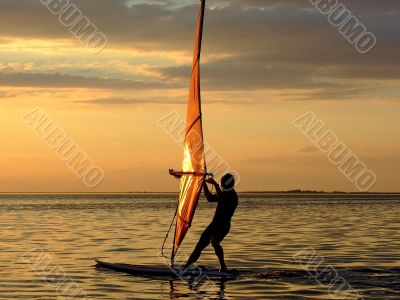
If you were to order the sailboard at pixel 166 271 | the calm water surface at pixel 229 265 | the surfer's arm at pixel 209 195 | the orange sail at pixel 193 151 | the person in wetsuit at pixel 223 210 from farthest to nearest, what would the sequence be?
the sailboard at pixel 166 271 → the person in wetsuit at pixel 223 210 → the surfer's arm at pixel 209 195 → the orange sail at pixel 193 151 → the calm water surface at pixel 229 265

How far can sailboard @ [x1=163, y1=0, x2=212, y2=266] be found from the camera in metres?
19.4

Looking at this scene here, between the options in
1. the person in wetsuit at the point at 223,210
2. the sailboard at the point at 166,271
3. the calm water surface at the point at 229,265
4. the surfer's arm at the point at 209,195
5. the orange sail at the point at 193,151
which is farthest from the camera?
the sailboard at the point at 166,271

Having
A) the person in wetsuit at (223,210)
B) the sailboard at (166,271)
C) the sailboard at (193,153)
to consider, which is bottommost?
the sailboard at (166,271)

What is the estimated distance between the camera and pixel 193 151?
773 inches

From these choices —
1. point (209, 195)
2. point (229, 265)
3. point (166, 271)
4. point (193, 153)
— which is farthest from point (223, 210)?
point (229, 265)

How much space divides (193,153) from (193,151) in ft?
0.17

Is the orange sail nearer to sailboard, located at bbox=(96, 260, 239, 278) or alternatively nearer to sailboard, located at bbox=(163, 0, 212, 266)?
sailboard, located at bbox=(163, 0, 212, 266)

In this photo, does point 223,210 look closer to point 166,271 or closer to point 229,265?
point 166,271

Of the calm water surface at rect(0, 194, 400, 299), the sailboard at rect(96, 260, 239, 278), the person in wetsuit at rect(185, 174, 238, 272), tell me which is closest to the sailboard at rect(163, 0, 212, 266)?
the person in wetsuit at rect(185, 174, 238, 272)

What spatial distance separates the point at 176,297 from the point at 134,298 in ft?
3.27

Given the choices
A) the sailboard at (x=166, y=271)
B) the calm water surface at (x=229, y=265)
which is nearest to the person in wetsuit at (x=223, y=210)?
the sailboard at (x=166, y=271)

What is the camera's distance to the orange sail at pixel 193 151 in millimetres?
19359

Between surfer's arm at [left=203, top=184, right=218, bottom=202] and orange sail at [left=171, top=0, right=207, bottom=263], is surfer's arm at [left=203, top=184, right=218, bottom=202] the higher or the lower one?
the lower one

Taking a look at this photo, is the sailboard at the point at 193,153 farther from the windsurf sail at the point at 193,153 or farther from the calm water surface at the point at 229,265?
the calm water surface at the point at 229,265
